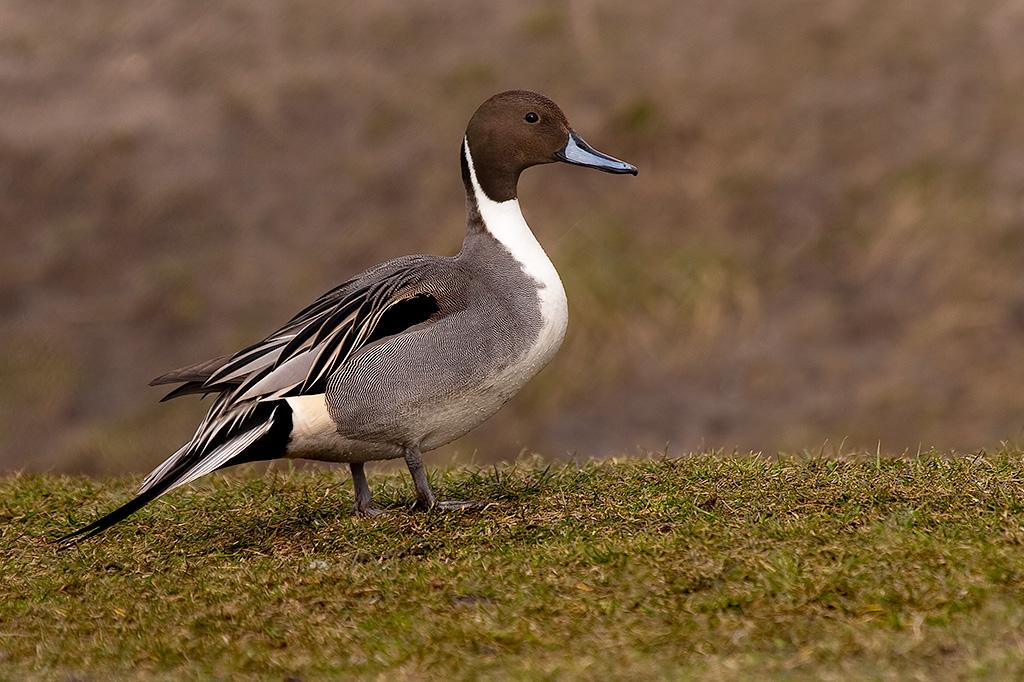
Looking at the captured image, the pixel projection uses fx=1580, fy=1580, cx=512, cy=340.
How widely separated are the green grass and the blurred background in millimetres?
4136

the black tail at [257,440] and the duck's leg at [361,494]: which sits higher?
the black tail at [257,440]

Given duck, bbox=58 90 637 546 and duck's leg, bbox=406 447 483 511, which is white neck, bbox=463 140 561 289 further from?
duck's leg, bbox=406 447 483 511

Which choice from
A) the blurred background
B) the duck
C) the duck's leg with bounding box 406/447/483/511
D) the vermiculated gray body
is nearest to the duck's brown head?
the duck

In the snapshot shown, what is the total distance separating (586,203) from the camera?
37.3ft

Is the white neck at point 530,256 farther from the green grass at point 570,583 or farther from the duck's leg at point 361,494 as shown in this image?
the duck's leg at point 361,494

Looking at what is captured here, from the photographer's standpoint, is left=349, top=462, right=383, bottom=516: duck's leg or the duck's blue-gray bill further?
the duck's blue-gray bill

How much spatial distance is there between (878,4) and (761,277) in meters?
3.25

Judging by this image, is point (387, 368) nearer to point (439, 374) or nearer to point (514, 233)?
point (439, 374)

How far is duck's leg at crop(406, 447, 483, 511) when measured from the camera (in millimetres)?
4996

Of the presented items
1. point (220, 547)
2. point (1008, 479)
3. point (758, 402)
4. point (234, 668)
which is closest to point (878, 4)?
point (758, 402)

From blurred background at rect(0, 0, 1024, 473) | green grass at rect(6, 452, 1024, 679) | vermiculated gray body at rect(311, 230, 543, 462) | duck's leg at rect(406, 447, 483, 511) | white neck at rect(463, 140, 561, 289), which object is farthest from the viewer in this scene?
blurred background at rect(0, 0, 1024, 473)

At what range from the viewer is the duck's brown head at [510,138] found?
529 centimetres

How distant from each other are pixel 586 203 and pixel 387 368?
666cm

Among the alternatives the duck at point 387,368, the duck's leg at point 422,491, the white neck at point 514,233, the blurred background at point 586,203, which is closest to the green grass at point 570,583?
the duck's leg at point 422,491
